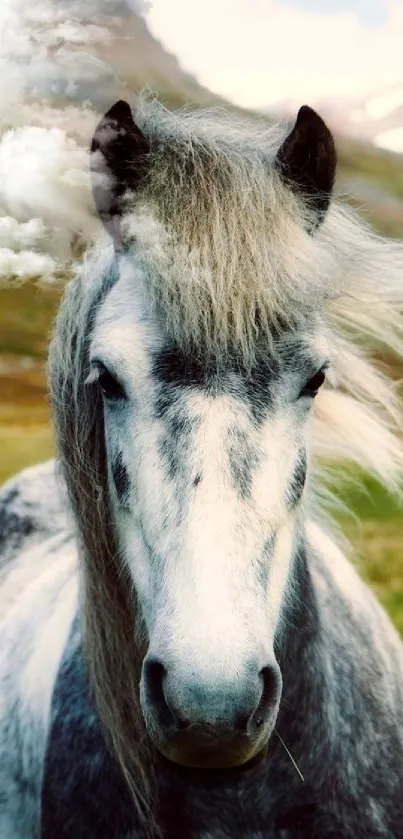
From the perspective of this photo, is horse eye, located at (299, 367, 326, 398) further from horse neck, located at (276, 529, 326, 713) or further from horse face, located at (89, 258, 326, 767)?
horse neck, located at (276, 529, 326, 713)

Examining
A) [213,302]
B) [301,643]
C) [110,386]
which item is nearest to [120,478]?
[110,386]

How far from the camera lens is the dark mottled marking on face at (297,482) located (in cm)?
87

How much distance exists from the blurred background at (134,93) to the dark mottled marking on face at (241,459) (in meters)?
0.56

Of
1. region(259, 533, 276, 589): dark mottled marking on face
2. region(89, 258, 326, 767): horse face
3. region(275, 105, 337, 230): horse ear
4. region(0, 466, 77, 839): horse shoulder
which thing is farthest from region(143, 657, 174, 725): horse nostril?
region(275, 105, 337, 230): horse ear

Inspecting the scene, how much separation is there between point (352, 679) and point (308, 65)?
1287mm

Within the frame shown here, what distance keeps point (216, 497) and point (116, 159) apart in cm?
40

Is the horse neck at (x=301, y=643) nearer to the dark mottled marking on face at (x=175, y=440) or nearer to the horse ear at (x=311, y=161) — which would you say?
the dark mottled marking on face at (x=175, y=440)

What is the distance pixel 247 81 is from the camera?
68.9 inches

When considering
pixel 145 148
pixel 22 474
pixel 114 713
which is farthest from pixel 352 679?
pixel 22 474

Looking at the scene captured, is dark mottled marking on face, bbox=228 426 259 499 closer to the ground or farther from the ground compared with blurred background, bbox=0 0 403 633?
closer to the ground

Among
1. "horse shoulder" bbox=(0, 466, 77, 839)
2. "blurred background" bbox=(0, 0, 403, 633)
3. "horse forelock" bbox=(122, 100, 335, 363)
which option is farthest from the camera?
"blurred background" bbox=(0, 0, 403, 633)

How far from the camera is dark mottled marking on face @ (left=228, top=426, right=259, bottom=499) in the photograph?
80 centimetres

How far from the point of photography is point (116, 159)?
922mm

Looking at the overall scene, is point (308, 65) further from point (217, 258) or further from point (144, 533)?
point (144, 533)
